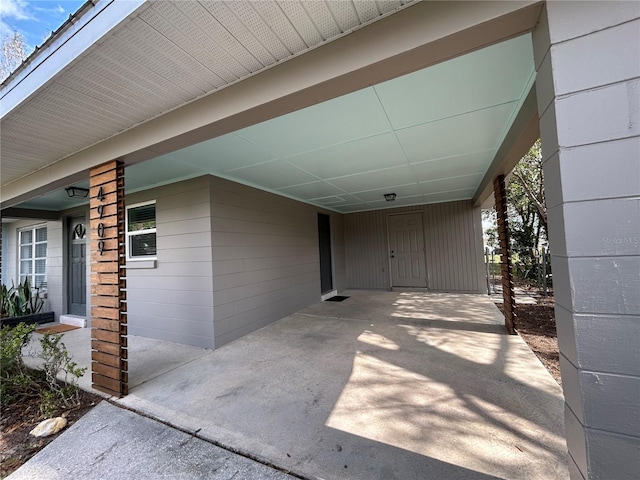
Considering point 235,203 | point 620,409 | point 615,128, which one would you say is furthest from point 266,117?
point 235,203

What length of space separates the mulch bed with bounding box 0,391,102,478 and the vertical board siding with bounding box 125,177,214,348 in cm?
133

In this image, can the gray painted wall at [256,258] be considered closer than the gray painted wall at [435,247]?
Yes

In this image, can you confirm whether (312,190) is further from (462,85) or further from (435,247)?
(435,247)

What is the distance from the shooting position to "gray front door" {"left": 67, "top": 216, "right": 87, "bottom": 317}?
17.3 feet

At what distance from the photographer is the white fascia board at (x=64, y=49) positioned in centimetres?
128

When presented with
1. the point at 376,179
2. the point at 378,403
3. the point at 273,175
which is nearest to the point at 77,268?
the point at 273,175

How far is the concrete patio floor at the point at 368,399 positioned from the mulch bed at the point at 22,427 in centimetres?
32

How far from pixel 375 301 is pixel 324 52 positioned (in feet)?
17.7

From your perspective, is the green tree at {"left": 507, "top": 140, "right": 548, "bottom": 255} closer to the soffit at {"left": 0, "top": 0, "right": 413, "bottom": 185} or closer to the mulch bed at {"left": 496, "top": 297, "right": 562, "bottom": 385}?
the mulch bed at {"left": 496, "top": 297, "right": 562, "bottom": 385}

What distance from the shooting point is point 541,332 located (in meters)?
3.64

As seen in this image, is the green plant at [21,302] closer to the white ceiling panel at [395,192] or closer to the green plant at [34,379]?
the green plant at [34,379]

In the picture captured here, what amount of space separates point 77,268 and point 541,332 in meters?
8.30

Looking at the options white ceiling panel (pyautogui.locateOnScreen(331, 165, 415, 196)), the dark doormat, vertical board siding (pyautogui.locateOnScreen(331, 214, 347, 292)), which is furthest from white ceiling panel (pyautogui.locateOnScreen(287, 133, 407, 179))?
vertical board siding (pyautogui.locateOnScreen(331, 214, 347, 292))

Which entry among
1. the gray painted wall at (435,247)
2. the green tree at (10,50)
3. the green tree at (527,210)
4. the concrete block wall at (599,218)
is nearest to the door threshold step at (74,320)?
the green tree at (10,50)
